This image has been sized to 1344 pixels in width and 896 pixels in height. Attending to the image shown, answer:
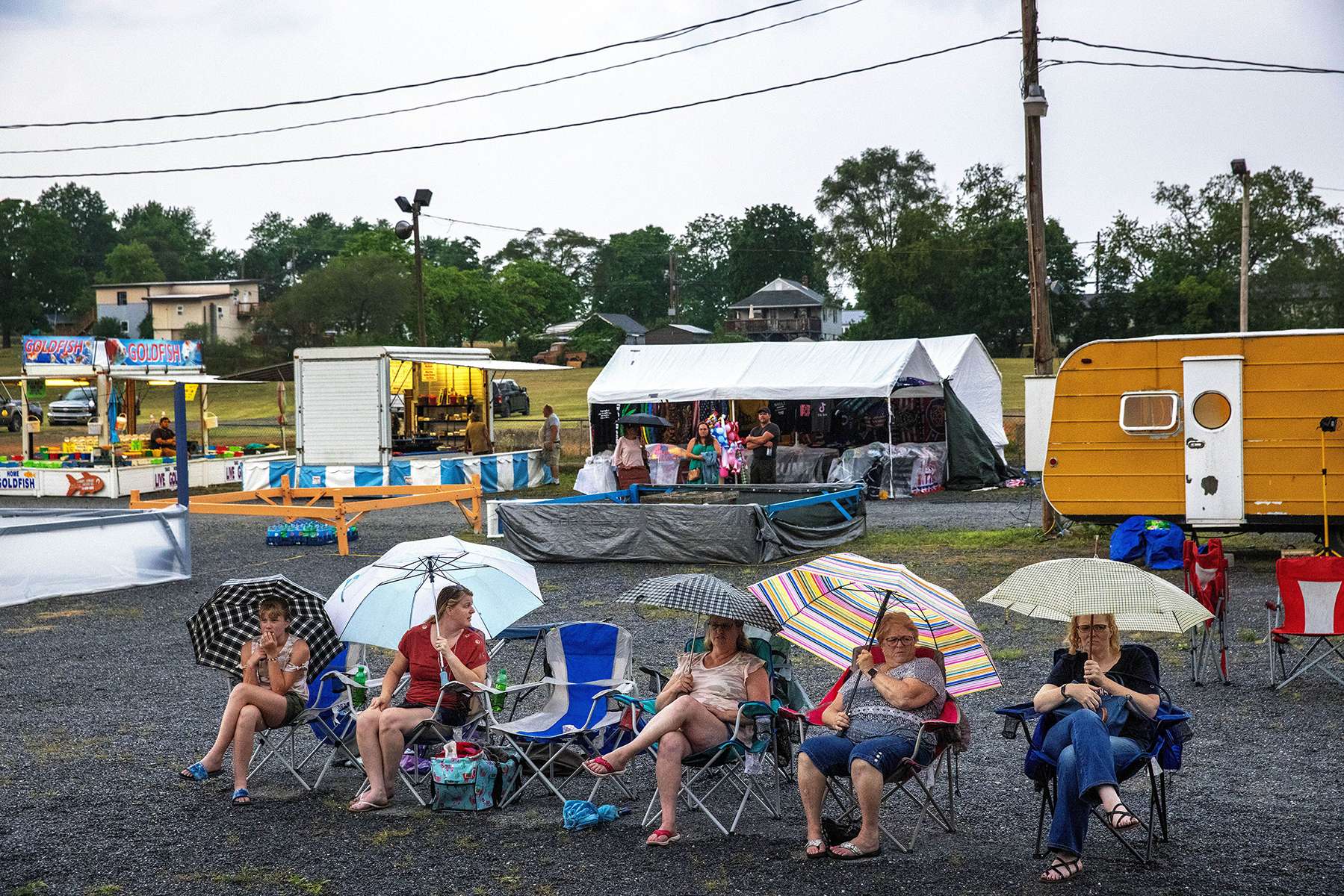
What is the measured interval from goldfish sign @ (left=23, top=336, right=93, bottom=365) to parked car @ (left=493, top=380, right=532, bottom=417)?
698 inches

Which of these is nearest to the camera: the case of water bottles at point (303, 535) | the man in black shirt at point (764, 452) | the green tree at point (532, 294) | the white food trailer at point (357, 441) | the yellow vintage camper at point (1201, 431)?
the yellow vintage camper at point (1201, 431)

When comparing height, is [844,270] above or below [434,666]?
above

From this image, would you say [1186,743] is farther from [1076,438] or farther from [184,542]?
[184,542]

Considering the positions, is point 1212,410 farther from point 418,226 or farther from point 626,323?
point 626,323

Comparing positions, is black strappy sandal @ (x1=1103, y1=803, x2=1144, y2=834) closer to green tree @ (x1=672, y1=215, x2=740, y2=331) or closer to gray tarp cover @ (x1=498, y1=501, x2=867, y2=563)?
gray tarp cover @ (x1=498, y1=501, x2=867, y2=563)

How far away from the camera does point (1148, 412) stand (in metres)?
12.7

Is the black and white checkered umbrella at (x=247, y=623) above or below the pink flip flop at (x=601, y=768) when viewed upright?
above

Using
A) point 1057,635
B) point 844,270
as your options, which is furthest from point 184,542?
point 844,270

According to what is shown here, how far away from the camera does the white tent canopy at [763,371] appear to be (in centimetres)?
2125

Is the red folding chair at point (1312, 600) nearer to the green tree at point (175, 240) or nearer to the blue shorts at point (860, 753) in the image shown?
the blue shorts at point (860, 753)

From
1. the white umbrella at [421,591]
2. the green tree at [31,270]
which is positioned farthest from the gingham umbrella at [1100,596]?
the green tree at [31,270]

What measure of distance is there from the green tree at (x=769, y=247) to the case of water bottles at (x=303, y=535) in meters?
69.5

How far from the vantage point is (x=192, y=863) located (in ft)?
16.8

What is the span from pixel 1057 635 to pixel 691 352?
14.7 meters
